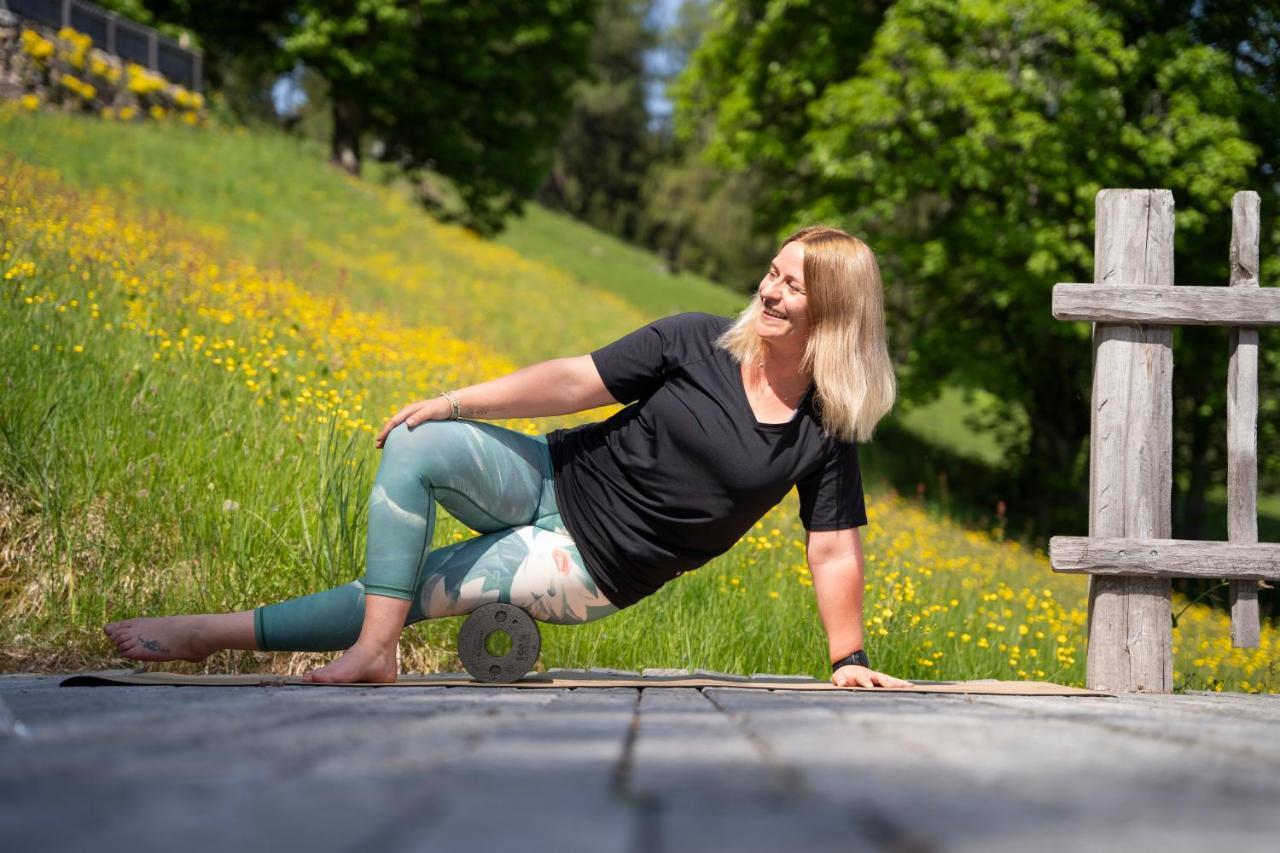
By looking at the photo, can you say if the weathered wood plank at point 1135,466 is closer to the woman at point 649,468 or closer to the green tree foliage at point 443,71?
the woman at point 649,468

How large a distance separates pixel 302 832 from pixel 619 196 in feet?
149

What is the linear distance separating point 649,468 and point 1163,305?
1.92 m

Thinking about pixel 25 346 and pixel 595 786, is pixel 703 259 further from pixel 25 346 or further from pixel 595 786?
pixel 595 786

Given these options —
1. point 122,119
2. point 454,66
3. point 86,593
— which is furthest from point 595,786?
point 454,66

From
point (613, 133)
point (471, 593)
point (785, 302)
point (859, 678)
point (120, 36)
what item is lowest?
point (859, 678)

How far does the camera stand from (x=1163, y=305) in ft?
12.7

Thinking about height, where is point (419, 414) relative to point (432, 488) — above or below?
above

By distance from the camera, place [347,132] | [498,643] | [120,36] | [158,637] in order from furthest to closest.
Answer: [347,132] → [120,36] → [498,643] → [158,637]

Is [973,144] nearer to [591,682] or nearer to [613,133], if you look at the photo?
[591,682]

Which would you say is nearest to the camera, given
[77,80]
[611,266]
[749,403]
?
[749,403]

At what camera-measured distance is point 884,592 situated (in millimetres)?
4953

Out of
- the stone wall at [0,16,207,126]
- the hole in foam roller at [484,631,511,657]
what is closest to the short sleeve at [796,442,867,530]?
the hole in foam roller at [484,631,511,657]

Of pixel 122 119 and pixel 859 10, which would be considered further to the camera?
pixel 122 119

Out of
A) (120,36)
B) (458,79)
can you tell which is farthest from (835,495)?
(458,79)
